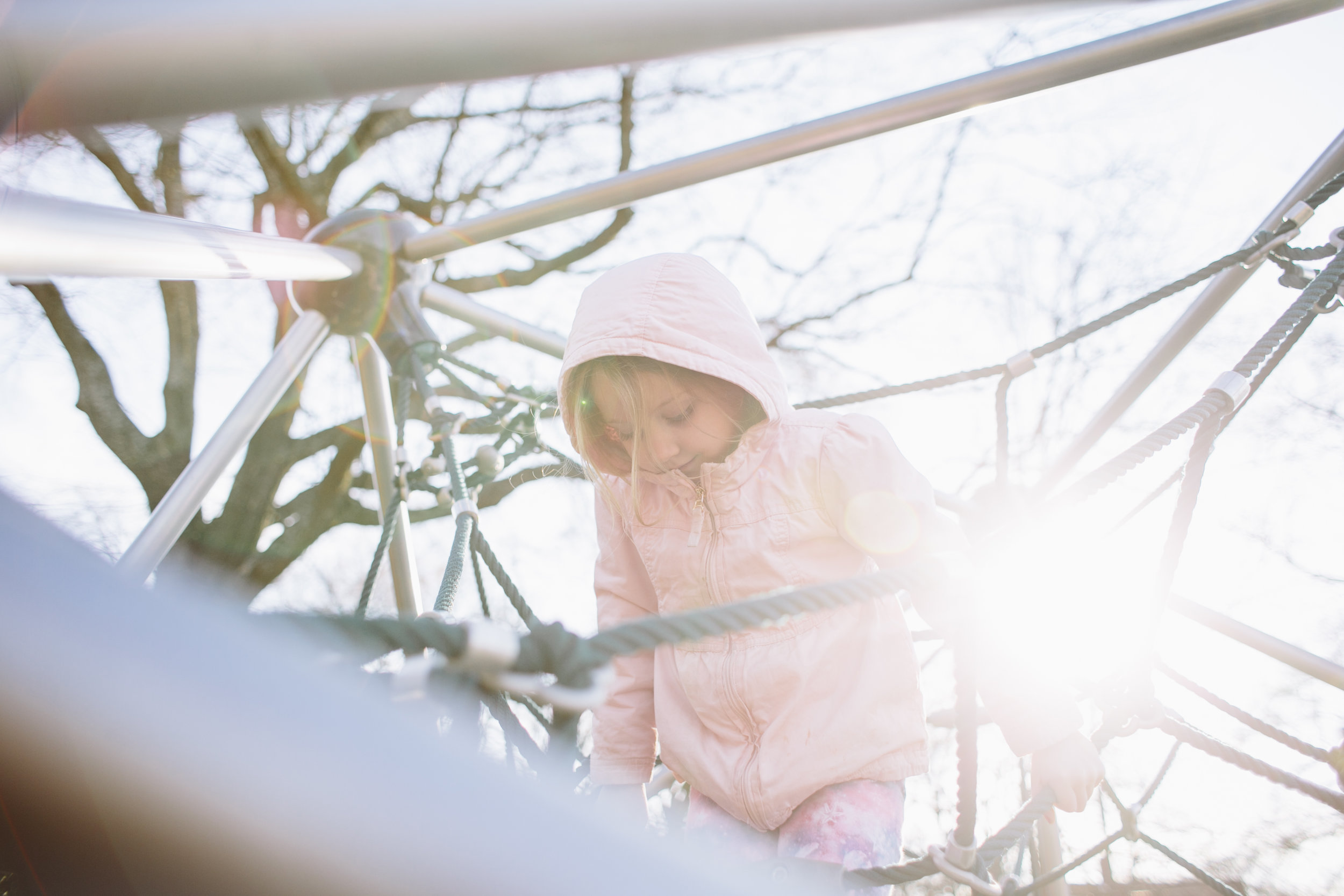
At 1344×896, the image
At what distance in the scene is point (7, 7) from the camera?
1.27 feet

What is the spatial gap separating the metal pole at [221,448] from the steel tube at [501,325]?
10.9 inches

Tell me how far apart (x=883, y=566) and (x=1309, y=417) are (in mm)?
2863

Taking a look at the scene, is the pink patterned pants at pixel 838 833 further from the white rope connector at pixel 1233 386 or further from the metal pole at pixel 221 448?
the metal pole at pixel 221 448

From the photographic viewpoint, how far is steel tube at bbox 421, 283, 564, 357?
1.63 m

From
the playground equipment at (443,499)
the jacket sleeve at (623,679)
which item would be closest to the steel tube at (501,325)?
the playground equipment at (443,499)

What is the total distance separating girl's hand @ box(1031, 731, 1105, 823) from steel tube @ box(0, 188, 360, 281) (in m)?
1.17

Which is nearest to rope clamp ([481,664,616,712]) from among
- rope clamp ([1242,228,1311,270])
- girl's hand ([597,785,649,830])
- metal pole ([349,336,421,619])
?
girl's hand ([597,785,649,830])

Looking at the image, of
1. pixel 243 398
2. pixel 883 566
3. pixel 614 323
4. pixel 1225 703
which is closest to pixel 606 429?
pixel 614 323

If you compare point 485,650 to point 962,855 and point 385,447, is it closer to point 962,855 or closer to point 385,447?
point 962,855

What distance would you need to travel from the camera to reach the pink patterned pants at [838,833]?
0.87 metres

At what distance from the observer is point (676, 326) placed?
106 cm

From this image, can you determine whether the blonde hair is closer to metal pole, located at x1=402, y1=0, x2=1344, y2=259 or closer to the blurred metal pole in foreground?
metal pole, located at x1=402, y1=0, x2=1344, y2=259

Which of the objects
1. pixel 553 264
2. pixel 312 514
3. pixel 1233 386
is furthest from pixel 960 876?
pixel 553 264

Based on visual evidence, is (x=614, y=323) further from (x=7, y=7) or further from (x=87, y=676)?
(x=87, y=676)
